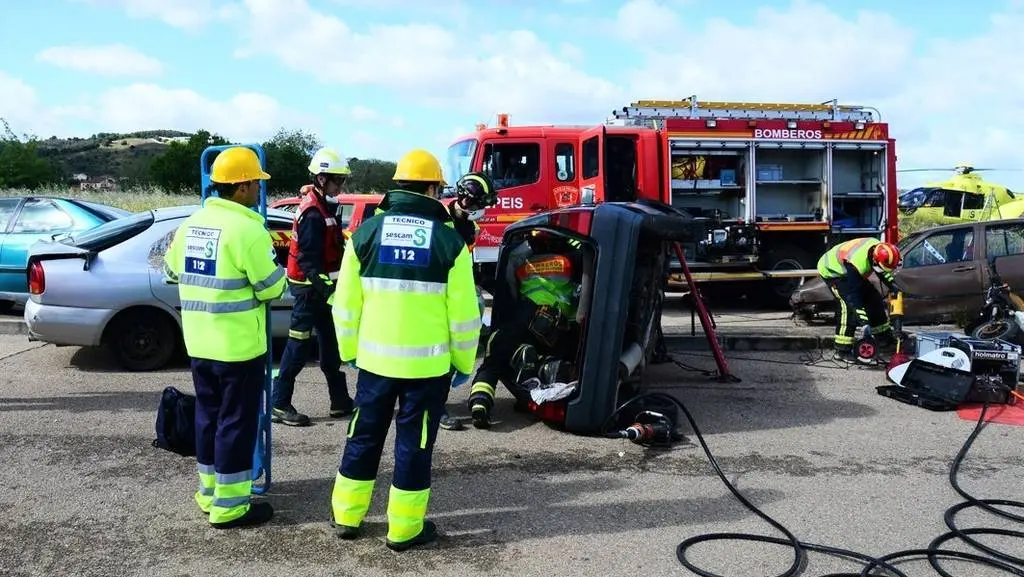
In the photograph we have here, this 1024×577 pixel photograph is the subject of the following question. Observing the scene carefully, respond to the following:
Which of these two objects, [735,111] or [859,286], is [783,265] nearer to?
[735,111]

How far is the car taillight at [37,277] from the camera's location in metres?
7.56

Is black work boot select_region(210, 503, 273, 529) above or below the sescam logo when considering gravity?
below

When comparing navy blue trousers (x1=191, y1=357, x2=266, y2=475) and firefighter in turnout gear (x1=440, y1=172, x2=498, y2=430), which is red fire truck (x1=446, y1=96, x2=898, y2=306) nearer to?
firefighter in turnout gear (x1=440, y1=172, x2=498, y2=430)

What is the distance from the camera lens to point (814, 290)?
11.0 metres

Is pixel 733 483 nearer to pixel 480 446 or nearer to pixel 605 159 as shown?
pixel 480 446

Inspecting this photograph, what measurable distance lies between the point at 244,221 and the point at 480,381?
2580mm

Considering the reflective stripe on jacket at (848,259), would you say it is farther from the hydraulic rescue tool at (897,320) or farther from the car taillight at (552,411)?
the car taillight at (552,411)

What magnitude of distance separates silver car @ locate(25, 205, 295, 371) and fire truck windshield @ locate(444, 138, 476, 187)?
4.26m

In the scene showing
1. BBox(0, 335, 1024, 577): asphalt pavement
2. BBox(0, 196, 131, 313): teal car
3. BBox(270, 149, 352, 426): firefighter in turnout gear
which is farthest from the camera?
BBox(0, 196, 131, 313): teal car

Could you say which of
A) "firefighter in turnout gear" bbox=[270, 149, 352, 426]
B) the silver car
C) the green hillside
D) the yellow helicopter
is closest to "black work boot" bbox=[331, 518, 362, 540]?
"firefighter in turnout gear" bbox=[270, 149, 352, 426]

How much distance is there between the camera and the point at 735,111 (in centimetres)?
1325

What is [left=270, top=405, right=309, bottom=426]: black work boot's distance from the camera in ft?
20.2

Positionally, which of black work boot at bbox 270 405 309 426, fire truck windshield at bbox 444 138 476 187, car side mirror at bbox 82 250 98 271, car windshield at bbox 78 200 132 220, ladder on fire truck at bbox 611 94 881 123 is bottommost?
black work boot at bbox 270 405 309 426

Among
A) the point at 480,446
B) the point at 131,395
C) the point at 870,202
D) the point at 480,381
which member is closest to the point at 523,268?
the point at 480,381
